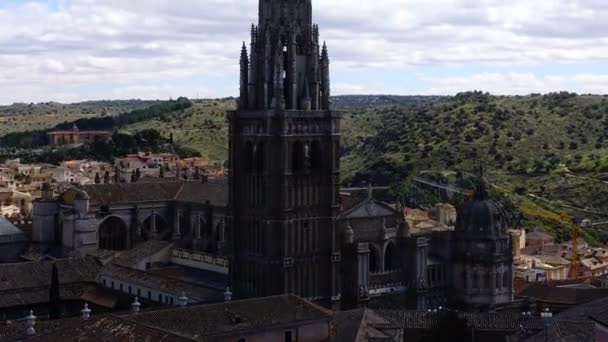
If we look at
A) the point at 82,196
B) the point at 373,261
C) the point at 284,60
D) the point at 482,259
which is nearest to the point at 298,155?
the point at 284,60

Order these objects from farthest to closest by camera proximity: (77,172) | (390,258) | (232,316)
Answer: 1. (77,172)
2. (390,258)
3. (232,316)

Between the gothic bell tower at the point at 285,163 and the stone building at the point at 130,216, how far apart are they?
411 inches

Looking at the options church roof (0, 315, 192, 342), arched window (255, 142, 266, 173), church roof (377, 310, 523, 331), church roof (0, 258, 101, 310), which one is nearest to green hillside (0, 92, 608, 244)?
church roof (377, 310, 523, 331)

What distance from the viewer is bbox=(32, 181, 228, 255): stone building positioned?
187 ft

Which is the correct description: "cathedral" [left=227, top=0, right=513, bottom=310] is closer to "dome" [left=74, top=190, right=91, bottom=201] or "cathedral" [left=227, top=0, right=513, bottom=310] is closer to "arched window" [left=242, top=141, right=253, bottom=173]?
"arched window" [left=242, top=141, right=253, bottom=173]

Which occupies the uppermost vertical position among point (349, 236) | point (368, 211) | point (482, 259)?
point (368, 211)

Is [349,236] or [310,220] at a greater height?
[310,220]

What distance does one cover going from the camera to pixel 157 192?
6134 centimetres

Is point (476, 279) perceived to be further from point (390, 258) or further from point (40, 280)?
point (40, 280)

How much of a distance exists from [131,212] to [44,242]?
5.38 meters

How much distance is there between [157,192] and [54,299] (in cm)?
1808

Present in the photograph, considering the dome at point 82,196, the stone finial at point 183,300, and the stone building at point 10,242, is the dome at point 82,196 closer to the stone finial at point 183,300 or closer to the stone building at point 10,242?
the stone building at point 10,242

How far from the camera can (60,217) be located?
5922cm

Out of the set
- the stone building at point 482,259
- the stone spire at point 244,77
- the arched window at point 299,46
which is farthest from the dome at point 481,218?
the stone spire at point 244,77
